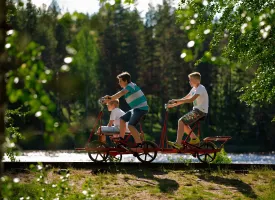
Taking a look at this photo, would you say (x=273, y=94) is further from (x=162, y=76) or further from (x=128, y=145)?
(x=162, y=76)

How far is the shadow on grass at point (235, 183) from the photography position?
875 centimetres

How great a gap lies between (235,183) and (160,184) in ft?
4.43

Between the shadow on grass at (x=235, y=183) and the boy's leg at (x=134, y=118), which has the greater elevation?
the boy's leg at (x=134, y=118)

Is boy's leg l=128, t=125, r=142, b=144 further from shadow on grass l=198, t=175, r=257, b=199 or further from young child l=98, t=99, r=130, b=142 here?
shadow on grass l=198, t=175, r=257, b=199

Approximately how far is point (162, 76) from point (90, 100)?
8981 mm

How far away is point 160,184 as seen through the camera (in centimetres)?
906

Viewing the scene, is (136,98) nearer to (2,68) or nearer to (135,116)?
(135,116)

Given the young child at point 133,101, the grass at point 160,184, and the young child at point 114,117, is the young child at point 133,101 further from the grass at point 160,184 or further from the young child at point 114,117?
the grass at point 160,184

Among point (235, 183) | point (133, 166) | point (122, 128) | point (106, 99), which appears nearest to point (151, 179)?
point (133, 166)

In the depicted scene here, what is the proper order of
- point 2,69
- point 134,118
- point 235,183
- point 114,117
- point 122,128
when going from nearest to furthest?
point 2,69 < point 235,183 < point 134,118 < point 122,128 < point 114,117

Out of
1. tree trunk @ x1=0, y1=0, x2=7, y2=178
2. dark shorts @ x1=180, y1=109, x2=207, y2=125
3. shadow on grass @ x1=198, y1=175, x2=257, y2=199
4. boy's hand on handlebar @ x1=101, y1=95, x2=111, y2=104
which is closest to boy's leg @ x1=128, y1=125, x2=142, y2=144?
boy's hand on handlebar @ x1=101, y1=95, x2=111, y2=104

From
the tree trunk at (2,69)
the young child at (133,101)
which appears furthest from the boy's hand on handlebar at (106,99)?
the tree trunk at (2,69)

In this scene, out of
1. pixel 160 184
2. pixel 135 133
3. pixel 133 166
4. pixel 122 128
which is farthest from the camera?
pixel 122 128

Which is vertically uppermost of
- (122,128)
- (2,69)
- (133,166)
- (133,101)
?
(133,101)
